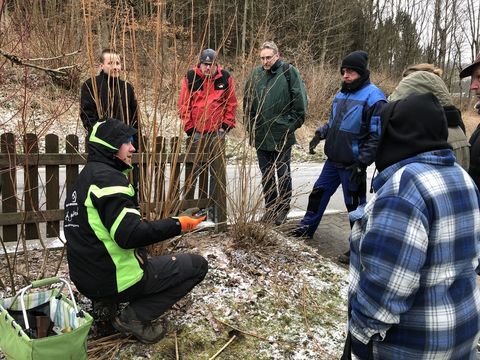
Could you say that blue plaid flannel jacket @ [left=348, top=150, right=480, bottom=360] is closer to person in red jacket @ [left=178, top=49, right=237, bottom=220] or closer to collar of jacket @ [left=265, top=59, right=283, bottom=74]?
person in red jacket @ [left=178, top=49, right=237, bottom=220]

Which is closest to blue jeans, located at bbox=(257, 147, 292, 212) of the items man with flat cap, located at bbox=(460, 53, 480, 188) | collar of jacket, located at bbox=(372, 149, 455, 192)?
man with flat cap, located at bbox=(460, 53, 480, 188)

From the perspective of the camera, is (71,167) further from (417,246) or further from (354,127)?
(417,246)

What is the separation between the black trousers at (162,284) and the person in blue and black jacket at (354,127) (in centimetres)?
198

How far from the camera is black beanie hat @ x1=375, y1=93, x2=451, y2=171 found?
158 centimetres

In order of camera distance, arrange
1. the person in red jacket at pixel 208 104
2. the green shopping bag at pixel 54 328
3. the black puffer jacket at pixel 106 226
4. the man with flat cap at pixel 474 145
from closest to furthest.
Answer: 1. the green shopping bag at pixel 54 328
2. the black puffer jacket at pixel 106 226
3. the man with flat cap at pixel 474 145
4. the person in red jacket at pixel 208 104

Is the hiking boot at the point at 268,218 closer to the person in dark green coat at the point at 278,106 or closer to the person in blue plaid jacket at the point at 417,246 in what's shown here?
the person in dark green coat at the point at 278,106

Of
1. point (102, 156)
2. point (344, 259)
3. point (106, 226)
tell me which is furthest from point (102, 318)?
point (344, 259)

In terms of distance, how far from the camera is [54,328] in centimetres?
241

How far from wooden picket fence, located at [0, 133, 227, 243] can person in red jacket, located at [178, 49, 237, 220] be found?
133mm

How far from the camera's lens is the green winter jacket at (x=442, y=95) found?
306 centimetres

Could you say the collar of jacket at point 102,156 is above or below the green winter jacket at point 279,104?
below

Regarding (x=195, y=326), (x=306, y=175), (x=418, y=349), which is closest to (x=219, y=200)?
(x=195, y=326)

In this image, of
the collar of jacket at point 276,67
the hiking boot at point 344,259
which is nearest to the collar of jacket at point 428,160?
the hiking boot at point 344,259

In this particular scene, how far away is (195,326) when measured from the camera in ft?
9.91
